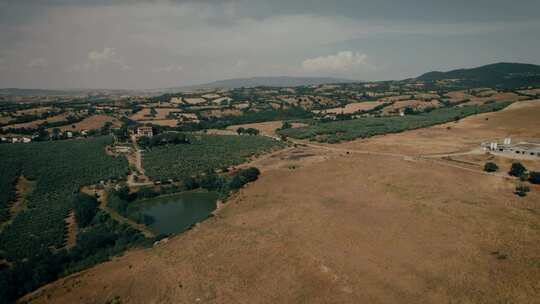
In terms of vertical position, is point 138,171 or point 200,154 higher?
point 200,154

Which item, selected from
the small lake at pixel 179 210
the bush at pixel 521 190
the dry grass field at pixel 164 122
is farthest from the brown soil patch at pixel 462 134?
the dry grass field at pixel 164 122

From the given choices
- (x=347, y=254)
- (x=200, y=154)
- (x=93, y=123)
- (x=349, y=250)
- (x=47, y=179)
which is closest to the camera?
(x=347, y=254)

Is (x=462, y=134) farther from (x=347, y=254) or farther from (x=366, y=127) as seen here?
(x=347, y=254)

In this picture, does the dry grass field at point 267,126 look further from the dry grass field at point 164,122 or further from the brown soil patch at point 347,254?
the brown soil patch at point 347,254

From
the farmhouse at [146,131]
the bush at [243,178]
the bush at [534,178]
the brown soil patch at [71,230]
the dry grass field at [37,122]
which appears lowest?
the brown soil patch at [71,230]

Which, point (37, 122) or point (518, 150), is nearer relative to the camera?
point (518, 150)

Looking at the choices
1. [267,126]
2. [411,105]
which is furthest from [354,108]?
[267,126]
